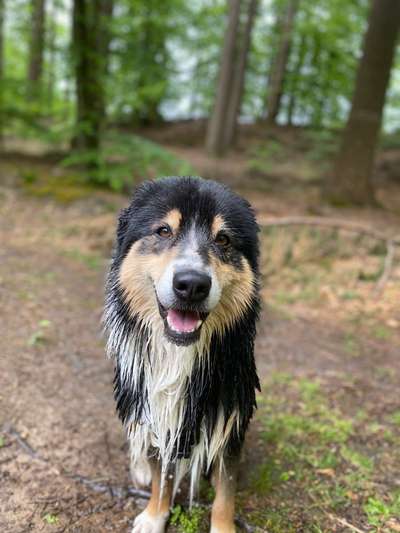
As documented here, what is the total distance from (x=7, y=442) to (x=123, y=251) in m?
1.68

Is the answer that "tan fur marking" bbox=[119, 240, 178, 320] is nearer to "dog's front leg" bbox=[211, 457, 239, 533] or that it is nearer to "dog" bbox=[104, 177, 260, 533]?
"dog" bbox=[104, 177, 260, 533]

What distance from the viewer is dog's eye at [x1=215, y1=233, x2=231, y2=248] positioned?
247 centimetres

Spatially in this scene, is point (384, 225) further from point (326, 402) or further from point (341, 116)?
point (341, 116)

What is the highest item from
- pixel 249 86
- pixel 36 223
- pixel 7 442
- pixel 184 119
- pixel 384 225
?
pixel 249 86

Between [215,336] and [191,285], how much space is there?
0.50 metres

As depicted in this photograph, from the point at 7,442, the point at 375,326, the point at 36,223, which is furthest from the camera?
the point at 36,223

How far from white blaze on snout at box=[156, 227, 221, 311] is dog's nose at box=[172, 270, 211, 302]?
0.02 m

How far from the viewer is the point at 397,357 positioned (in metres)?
5.02

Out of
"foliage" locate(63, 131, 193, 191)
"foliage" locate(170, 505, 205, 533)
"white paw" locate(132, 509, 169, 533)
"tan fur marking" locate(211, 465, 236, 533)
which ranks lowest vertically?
"foliage" locate(170, 505, 205, 533)

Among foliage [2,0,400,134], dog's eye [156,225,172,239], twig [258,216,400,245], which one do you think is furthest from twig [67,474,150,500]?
foliage [2,0,400,134]

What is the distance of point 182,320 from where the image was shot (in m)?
2.25

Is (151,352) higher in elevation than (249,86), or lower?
lower

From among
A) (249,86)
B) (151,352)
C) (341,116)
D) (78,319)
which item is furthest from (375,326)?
(249,86)

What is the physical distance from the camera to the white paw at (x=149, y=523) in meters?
2.60
